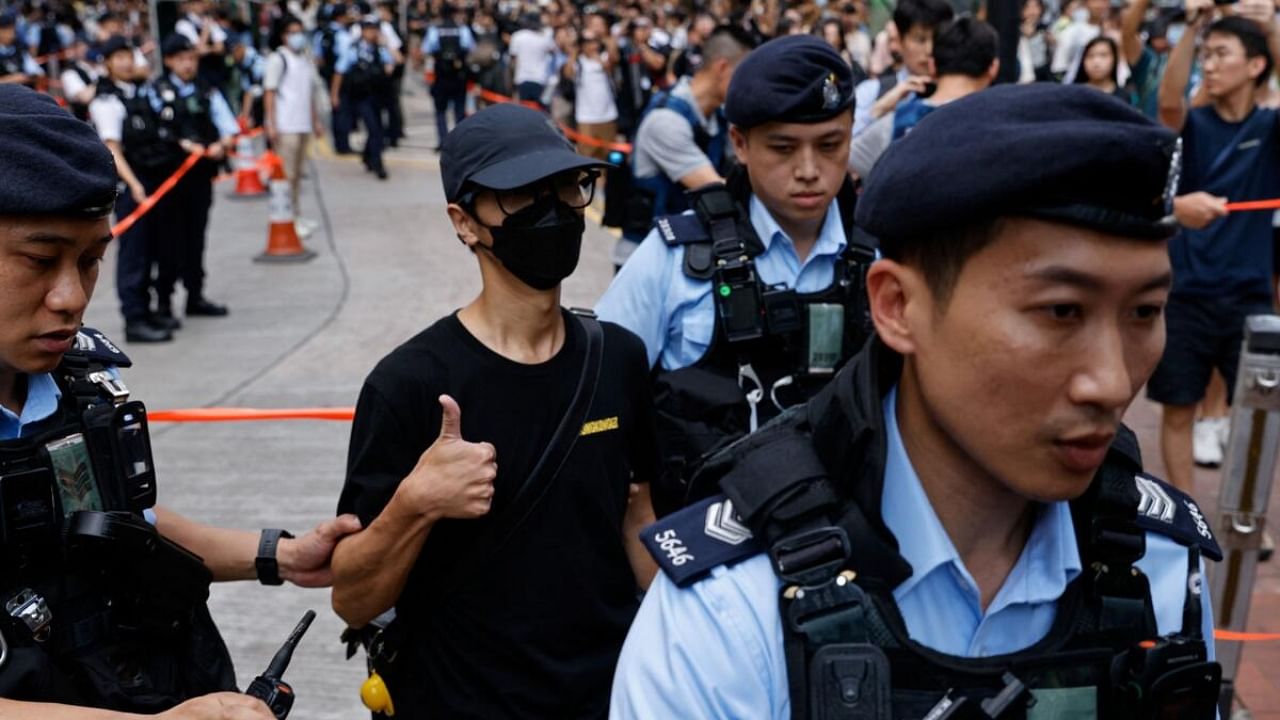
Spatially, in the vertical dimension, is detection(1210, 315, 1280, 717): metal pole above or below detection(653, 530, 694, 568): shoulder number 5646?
below

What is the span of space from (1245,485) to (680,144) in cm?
340

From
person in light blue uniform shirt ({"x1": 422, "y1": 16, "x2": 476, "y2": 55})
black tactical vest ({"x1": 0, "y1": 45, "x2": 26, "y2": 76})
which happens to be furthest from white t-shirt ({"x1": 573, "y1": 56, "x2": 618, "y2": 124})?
black tactical vest ({"x1": 0, "y1": 45, "x2": 26, "y2": 76})

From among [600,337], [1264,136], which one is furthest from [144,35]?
[600,337]

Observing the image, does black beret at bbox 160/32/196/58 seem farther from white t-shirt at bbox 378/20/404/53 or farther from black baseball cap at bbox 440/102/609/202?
black baseball cap at bbox 440/102/609/202

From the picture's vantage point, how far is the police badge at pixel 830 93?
12.6ft

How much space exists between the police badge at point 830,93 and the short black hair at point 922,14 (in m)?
3.89

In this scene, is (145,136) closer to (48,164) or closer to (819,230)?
(819,230)

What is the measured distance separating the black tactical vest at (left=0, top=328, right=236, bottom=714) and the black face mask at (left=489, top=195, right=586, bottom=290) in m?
0.83

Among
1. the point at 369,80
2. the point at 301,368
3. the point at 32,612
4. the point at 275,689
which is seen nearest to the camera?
the point at 32,612

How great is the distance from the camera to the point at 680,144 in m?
7.00

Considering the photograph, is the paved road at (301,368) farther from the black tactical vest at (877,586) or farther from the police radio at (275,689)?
the black tactical vest at (877,586)

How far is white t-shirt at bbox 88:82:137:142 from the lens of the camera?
9969mm

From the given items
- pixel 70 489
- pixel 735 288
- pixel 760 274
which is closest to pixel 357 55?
pixel 760 274

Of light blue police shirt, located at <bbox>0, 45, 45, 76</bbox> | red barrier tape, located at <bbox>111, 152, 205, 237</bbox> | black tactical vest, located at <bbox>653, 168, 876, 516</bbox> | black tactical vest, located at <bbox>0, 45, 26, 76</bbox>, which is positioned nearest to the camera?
black tactical vest, located at <bbox>653, 168, 876, 516</bbox>
